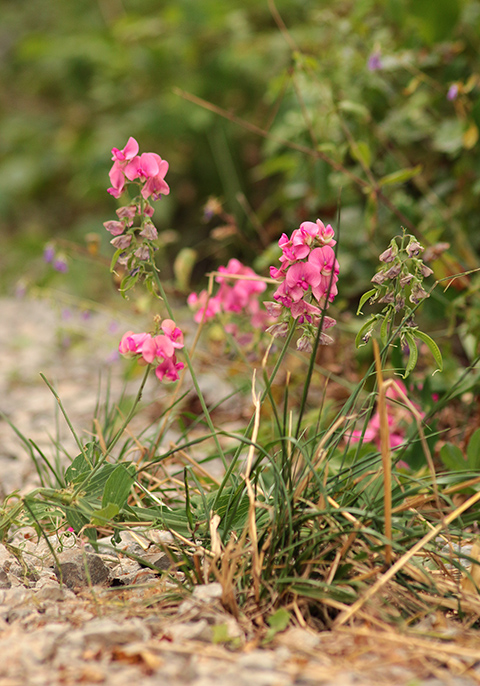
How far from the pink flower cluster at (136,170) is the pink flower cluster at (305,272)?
0.22m

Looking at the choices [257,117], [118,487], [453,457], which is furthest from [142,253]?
[257,117]

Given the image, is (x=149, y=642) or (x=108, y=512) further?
(x=108, y=512)

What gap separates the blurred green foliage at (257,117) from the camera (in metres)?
1.92

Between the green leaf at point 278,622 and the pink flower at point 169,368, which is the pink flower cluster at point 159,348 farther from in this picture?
the green leaf at point 278,622

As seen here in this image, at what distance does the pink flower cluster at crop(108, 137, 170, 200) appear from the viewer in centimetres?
100

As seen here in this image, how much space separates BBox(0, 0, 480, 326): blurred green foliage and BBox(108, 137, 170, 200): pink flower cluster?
295mm

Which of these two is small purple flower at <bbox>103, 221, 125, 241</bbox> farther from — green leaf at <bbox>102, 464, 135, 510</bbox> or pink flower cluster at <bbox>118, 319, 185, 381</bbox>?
green leaf at <bbox>102, 464, 135, 510</bbox>

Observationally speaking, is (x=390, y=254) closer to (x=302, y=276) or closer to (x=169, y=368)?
(x=302, y=276)

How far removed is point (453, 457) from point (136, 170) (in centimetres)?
80

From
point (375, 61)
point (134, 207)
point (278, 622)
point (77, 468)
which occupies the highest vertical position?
point (375, 61)

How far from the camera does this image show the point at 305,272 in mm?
950

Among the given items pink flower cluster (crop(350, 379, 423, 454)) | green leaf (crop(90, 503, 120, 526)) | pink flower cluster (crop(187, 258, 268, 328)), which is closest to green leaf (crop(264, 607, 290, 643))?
green leaf (crop(90, 503, 120, 526))

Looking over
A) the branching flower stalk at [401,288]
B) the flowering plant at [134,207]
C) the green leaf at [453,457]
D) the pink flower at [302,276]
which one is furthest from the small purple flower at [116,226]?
the green leaf at [453,457]

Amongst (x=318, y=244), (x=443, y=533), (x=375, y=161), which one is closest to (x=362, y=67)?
(x=375, y=161)
